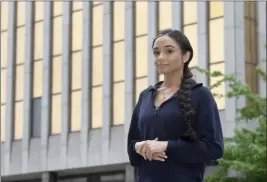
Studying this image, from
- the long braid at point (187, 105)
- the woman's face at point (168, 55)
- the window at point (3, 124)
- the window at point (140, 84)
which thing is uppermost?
the window at point (140, 84)

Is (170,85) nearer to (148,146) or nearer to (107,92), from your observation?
(148,146)

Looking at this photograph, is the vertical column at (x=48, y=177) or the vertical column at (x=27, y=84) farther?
the vertical column at (x=27, y=84)

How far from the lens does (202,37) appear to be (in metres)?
35.6

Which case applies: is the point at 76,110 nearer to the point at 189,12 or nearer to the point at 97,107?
the point at 97,107

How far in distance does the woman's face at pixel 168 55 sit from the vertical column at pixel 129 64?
3442 cm

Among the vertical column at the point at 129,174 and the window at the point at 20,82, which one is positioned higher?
the window at the point at 20,82

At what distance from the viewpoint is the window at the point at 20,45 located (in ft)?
149

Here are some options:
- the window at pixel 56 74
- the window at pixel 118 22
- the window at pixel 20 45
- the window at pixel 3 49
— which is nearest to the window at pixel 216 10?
the window at pixel 118 22

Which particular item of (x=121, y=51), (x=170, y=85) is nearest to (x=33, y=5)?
(x=121, y=51)

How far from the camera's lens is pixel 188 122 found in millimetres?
3756

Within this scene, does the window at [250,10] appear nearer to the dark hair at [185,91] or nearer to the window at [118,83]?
the window at [118,83]

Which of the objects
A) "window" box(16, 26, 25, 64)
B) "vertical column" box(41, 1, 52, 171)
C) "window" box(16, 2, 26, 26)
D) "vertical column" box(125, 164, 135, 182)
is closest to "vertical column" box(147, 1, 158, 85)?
"vertical column" box(125, 164, 135, 182)

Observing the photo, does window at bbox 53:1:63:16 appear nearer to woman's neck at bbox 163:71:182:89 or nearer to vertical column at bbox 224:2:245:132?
vertical column at bbox 224:2:245:132

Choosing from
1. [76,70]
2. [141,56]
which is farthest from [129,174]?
[76,70]
